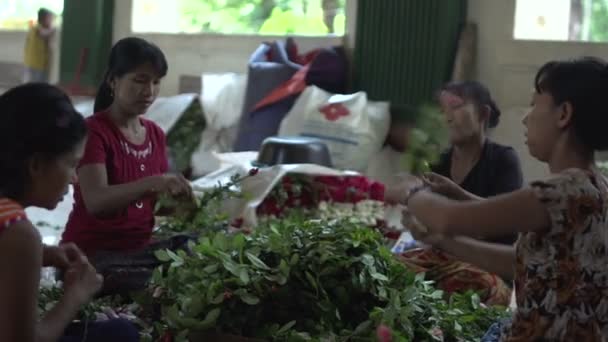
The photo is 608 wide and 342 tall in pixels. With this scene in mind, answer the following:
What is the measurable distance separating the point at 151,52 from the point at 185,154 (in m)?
3.67

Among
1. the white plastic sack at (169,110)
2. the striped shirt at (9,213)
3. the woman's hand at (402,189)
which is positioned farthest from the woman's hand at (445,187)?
the white plastic sack at (169,110)

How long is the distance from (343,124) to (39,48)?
3625mm

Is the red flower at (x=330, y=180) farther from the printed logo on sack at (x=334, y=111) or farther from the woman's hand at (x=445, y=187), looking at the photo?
the woman's hand at (x=445, y=187)

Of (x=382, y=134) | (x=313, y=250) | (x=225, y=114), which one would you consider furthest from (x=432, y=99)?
(x=313, y=250)

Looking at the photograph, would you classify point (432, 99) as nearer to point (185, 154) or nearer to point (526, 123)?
point (185, 154)

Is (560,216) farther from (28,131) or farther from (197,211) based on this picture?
(197,211)

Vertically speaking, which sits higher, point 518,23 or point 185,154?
point 518,23

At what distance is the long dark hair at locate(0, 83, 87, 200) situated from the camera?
1789mm

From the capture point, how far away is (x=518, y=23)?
5750 millimetres

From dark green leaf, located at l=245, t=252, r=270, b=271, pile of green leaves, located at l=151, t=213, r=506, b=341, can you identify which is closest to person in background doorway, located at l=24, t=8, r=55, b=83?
pile of green leaves, located at l=151, t=213, r=506, b=341

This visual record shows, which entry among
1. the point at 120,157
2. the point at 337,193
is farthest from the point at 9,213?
the point at 337,193

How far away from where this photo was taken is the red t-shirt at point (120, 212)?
2826mm

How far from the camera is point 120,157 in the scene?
2869 millimetres

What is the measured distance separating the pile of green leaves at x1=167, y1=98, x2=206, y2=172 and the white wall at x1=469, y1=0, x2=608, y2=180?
1.95 m
